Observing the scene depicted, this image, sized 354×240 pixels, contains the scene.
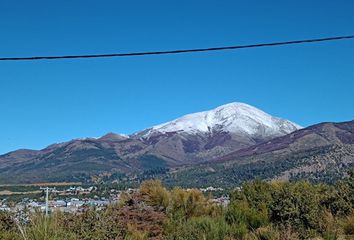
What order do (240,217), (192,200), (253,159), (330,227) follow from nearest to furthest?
(330,227) → (240,217) → (192,200) → (253,159)

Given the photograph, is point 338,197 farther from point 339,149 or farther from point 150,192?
point 339,149

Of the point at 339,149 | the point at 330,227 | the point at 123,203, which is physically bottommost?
the point at 330,227

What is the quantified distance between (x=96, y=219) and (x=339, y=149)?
125 metres

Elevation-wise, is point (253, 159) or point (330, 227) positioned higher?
point (253, 159)

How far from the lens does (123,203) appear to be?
19.4m

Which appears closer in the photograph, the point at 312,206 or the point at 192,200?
the point at 312,206

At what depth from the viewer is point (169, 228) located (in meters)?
17.4

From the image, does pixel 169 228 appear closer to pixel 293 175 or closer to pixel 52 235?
pixel 52 235

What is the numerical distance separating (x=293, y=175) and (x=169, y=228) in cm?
11019

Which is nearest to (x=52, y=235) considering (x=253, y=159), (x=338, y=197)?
(x=338, y=197)

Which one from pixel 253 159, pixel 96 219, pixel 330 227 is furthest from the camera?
pixel 253 159

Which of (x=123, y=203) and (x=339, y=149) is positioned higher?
(x=339, y=149)

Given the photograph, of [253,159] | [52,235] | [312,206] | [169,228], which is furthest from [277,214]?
[253,159]

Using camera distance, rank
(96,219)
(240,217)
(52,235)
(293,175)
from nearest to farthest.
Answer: (52,235)
(96,219)
(240,217)
(293,175)
